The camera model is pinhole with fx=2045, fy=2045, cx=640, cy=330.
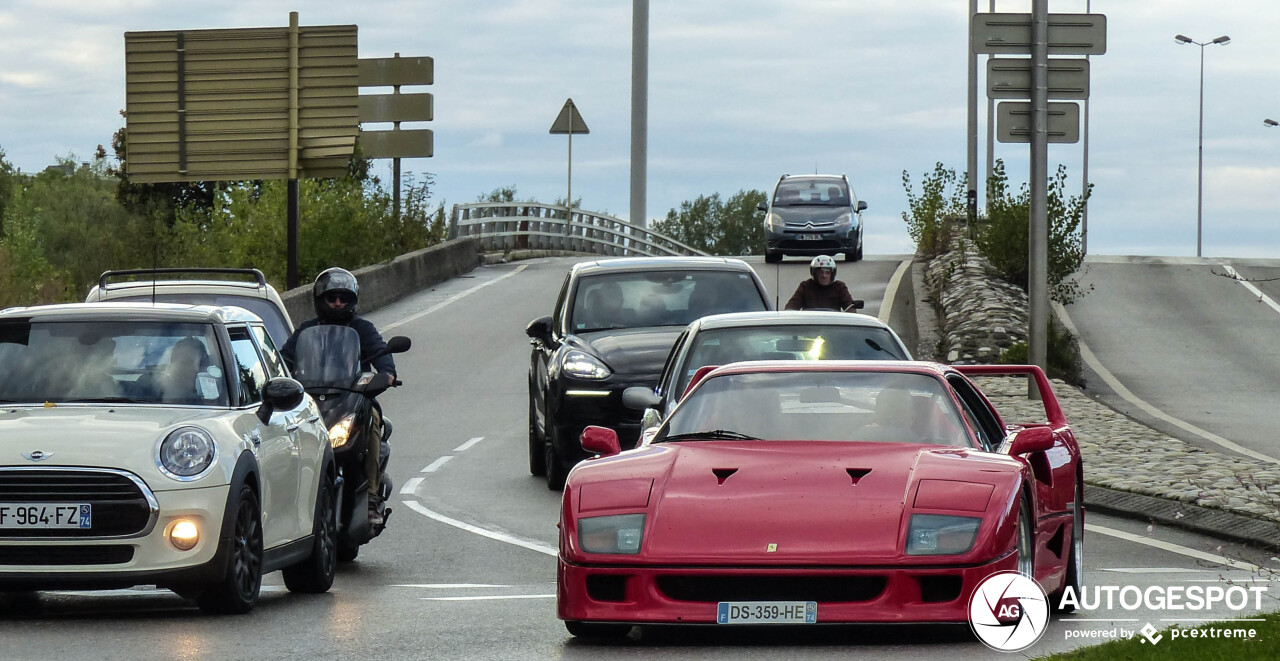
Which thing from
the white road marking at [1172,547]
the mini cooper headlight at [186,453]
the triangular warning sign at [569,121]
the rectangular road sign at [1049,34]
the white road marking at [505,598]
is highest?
the triangular warning sign at [569,121]

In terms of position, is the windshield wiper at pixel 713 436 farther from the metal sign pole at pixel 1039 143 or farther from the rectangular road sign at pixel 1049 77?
the rectangular road sign at pixel 1049 77

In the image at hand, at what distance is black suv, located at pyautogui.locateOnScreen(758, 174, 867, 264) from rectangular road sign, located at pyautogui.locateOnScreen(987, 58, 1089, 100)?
70.3 ft

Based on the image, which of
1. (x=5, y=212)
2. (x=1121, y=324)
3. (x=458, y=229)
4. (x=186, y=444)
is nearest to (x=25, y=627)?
(x=186, y=444)

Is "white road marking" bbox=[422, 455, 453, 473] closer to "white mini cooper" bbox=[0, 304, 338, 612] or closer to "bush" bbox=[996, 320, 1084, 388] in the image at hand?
"white mini cooper" bbox=[0, 304, 338, 612]

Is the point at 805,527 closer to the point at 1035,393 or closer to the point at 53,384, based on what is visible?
the point at 53,384

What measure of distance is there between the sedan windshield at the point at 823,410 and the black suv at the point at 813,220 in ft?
109

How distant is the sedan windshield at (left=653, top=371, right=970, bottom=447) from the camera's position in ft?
28.7

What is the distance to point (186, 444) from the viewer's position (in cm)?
927

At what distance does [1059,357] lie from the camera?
Answer: 25.8 metres

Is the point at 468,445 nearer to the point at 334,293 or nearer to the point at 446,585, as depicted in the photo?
the point at 334,293

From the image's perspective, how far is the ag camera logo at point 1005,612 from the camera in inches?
303

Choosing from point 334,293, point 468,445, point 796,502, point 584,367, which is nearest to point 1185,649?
point 796,502

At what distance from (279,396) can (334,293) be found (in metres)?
1.97

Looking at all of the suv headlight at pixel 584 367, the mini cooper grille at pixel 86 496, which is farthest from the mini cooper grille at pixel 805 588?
the suv headlight at pixel 584 367
